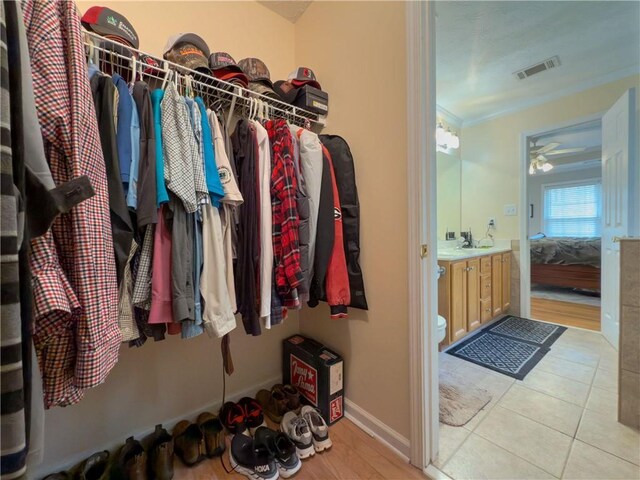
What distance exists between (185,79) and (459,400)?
2187mm

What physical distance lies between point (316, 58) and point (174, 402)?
2.06 m

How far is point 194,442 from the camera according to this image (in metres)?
1.14

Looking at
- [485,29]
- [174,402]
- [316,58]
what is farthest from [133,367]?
[485,29]

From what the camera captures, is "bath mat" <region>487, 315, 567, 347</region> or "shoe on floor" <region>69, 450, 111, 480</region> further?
"bath mat" <region>487, 315, 567, 347</region>

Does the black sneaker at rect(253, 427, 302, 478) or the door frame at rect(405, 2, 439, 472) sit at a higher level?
the door frame at rect(405, 2, 439, 472)

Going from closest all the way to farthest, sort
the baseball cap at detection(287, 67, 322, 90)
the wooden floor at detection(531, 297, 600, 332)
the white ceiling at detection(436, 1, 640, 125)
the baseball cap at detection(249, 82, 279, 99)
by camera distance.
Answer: the baseball cap at detection(249, 82, 279, 99), the baseball cap at detection(287, 67, 322, 90), the white ceiling at detection(436, 1, 640, 125), the wooden floor at detection(531, 297, 600, 332)

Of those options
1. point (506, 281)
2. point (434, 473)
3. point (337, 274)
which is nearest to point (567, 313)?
point (506, 281)

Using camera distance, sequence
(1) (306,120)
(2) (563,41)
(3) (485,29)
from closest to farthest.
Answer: (1) (306,120)
(3) (485,29)
(2) (563,41)

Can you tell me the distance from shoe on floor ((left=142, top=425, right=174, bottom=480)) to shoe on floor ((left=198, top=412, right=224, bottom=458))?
14 centimetres

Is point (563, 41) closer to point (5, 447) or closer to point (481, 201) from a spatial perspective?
point (481, 201)

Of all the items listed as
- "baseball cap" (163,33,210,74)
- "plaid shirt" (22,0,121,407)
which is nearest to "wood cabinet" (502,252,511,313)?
"baseball cap" (163,33,210,74)

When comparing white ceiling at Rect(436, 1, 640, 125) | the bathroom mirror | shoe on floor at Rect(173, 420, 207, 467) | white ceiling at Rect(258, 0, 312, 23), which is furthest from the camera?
the bathroom mirror

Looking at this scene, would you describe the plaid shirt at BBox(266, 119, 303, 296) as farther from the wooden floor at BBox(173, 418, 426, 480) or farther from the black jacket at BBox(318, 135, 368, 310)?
the wooden floor at BBox(173, 418, 426, 480)

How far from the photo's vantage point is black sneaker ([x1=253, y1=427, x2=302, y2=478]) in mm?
1063
